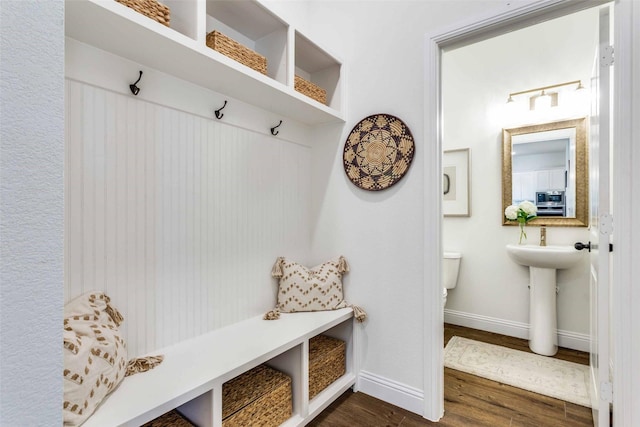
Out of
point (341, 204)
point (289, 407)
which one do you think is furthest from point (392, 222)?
point (289, 407)

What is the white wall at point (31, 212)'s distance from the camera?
0.41 m

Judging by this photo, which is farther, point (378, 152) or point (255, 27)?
Answer: point (378, 152)

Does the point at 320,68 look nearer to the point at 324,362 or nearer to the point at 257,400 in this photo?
the point at 324,362

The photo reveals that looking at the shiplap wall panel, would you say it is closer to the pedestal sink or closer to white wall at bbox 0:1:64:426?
white wall at bbox 0:1:64:426

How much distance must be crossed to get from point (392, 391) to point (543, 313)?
155cm

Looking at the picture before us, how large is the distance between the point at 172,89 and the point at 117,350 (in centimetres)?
113

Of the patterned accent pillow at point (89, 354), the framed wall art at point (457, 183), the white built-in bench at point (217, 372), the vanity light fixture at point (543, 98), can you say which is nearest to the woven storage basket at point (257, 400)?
the white built-in bench at point (217, 372)

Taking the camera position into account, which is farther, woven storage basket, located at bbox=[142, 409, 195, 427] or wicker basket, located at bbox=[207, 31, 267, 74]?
wicker basket, located at bbox=[207, 31, 267, 74]

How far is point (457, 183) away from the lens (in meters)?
3.10

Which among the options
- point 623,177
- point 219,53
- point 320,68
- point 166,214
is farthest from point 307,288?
point 623,177

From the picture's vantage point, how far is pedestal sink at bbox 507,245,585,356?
239cm

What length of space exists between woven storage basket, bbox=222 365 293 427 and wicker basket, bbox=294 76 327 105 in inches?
61.9

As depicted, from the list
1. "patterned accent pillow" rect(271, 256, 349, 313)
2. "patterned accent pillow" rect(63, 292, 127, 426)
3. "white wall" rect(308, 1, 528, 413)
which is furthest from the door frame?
"patterned accent pillow" rect(63, 292, 127, 426)

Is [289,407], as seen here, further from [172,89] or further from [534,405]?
[172,89]
